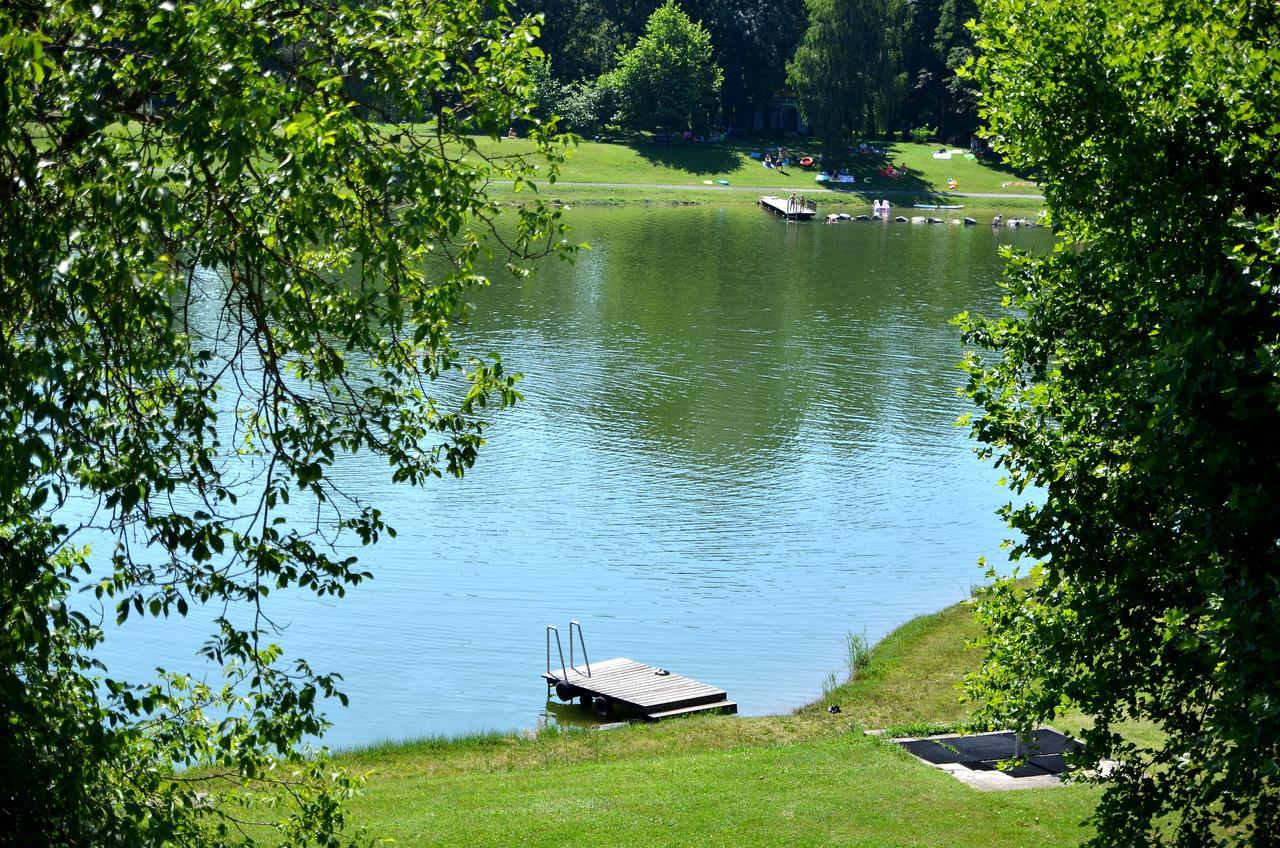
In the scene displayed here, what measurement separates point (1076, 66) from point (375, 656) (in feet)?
50.2

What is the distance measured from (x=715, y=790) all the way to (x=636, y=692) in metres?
4.82

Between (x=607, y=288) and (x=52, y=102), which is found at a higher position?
(x=52, y=102)

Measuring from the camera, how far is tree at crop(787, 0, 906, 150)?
11050cm

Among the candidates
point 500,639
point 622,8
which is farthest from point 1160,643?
point 622,8

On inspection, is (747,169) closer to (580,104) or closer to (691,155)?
(691,155)

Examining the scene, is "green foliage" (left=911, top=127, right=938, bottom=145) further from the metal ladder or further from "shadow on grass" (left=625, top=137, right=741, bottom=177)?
the metal ladder

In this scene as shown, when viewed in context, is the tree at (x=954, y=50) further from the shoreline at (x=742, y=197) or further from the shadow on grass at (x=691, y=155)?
the shadow on grass at (x=691, y=155)

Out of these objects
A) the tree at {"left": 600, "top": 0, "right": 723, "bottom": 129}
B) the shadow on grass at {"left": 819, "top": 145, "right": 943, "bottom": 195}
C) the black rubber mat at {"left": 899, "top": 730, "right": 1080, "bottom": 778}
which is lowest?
the black rubber mat at {"left": 899, "top": 730, "right": 1080, "bottom": 778}

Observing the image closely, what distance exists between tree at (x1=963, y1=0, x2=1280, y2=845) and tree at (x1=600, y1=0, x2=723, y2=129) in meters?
103

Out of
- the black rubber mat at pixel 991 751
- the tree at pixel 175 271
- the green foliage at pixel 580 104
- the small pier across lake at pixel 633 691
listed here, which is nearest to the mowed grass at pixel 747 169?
the green foliage at pixel 580 104

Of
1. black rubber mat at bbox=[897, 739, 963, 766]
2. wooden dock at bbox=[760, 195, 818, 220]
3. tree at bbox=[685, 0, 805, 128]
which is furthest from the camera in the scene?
tree at bbox=[685, 0, 805, 128]

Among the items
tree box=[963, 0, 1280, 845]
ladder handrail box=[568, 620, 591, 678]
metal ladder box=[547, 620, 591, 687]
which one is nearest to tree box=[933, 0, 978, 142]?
ladder handrail box=[568, 620, 591, 678]

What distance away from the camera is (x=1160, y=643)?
10.1 metres

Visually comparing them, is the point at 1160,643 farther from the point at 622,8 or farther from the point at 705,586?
the point at 622,8
